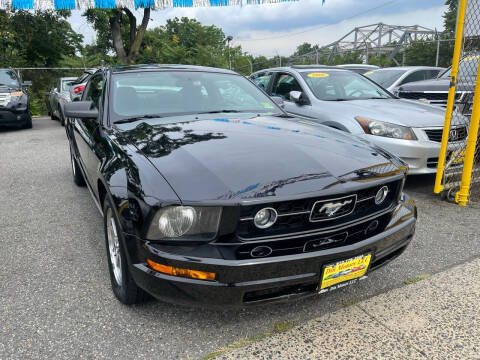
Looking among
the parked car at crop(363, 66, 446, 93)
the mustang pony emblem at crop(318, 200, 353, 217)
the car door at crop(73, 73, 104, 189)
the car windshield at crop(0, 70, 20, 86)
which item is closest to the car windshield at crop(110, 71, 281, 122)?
the car door at crop(73, 73, 104, 189)

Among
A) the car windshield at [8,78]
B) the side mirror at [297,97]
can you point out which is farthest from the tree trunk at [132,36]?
the side mirror at [297,97]

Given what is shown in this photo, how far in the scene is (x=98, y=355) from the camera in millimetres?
1878

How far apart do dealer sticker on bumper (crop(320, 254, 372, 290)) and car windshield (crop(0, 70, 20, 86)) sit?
1077 centimetres

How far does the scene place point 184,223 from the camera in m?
1.74

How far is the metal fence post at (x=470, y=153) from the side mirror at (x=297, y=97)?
6.75 ft

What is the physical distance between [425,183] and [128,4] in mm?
6330

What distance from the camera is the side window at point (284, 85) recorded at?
566cm

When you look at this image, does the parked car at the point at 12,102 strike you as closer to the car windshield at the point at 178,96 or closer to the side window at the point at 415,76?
the car windshield at the point at 178,96

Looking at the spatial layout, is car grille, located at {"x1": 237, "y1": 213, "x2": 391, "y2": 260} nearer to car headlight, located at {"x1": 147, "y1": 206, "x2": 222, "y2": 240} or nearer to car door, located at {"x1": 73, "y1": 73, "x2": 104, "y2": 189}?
car headlight, located at {"x1": 147, "y1": 206, "x2": 222, "y2": 240}

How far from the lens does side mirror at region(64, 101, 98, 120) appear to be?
3020 mm

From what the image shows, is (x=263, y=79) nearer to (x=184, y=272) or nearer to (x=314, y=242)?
(x=314, y=242)

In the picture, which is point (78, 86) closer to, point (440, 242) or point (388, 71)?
point (388, 71)

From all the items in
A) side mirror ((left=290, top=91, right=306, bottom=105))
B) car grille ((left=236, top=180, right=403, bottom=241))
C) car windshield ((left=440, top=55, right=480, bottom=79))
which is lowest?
car grille ((left=236, top=180, right=403, bottom=241))

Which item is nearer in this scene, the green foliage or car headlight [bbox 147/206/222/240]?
car headlight [bbox 147/206/222/240]
